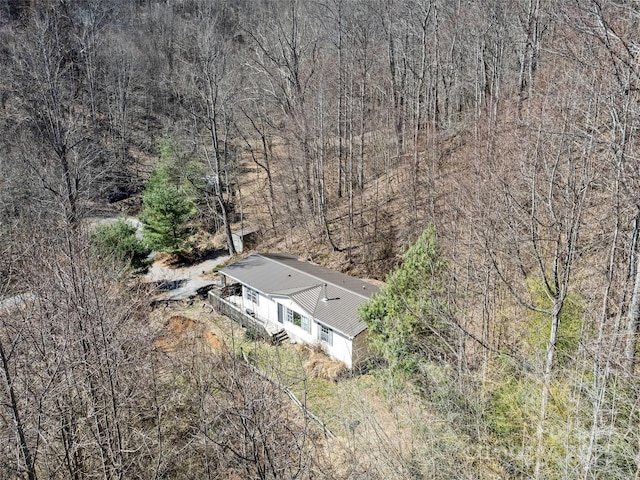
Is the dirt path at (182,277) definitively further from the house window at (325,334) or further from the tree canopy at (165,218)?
the house window at (325,334)

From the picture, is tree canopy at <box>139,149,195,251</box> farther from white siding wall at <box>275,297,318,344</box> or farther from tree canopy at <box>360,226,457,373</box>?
tree canopy at <box>360,226,457,373</box>

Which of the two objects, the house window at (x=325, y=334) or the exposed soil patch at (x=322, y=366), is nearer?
the exposed soil patch at (x=322, y=366)

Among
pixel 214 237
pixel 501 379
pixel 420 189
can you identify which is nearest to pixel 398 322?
pixel 501 379

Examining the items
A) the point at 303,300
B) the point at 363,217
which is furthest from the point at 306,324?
the point at 363,217

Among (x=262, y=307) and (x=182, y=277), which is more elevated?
(x=262, y=307)

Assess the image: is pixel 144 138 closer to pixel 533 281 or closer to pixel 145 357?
pixel 145 357

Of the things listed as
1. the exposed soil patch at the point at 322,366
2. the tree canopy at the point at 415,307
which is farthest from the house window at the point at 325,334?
the tree canopy at the point at 415,307

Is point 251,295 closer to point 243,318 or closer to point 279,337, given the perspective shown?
point 243,318
